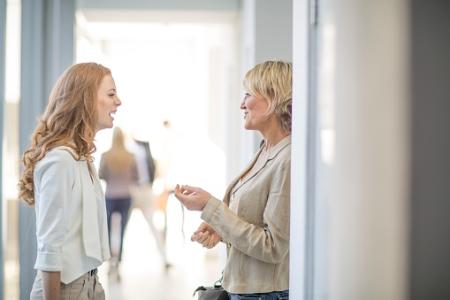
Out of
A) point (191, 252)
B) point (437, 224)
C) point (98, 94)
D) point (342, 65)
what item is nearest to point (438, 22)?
point (342, 65)

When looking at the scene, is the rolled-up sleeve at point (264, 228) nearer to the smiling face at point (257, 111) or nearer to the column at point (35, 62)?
the smiling face at point (257, 111)

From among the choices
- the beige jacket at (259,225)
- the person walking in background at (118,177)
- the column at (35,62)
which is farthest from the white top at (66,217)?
the person walking in background at (118,177)

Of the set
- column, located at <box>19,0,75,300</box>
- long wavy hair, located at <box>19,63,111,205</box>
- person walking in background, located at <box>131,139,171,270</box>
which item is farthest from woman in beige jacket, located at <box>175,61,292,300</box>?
person walking in background, located at <box>131,139,171,270</box>

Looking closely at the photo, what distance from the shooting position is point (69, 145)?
1528mm

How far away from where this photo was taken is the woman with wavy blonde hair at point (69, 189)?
4.72 feet

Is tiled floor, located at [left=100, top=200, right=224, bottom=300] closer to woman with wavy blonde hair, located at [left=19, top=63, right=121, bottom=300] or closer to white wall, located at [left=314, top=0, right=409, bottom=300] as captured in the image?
woman with wavy blonde hair, located at [left=19, top=63, right=121, bottom=300]

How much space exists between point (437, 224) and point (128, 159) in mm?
4017

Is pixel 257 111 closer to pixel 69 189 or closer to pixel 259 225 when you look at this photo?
pixel 259 225

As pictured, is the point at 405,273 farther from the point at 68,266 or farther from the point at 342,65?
the point at 68,266

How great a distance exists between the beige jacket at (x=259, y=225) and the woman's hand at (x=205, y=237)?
0.50 feet

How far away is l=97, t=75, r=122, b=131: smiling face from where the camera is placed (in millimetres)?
1678

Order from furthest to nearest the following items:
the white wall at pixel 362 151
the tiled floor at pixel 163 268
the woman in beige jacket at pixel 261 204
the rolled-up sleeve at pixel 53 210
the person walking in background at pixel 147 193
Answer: the person walking in background at pixel 147 193, the tiled floor at pixel 163 268, the woman in beige jacket at pixel 261 204, the rolled-up sleeve at pixel 53 210, the white wall at pixel 362 151

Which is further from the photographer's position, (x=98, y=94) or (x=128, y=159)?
(x=128, y=159)

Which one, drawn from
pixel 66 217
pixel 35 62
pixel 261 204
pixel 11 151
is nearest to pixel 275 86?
pixel 261 204
